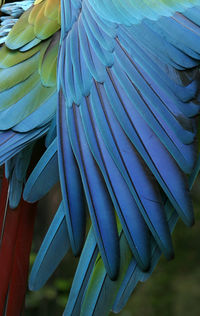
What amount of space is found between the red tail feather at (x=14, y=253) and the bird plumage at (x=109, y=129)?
207 millimetres

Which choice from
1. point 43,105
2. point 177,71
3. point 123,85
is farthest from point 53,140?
point 177,71

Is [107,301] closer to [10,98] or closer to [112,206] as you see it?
[112,206]

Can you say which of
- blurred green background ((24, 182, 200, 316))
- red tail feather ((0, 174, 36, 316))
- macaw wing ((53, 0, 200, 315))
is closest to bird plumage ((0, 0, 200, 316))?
macaw wing ((53, 0, 200, 315))

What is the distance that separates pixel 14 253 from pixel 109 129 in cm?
42

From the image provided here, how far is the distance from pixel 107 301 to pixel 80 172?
27 cm

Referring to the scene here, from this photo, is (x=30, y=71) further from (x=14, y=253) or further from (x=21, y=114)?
(x=14, y=253)

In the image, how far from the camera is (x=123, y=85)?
50.3 inches

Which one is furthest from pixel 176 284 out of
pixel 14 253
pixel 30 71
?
pixel 30 71

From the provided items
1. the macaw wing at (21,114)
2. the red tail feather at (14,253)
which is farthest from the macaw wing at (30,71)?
the red tail feather at (14,253)

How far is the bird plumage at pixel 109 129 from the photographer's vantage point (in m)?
1.20

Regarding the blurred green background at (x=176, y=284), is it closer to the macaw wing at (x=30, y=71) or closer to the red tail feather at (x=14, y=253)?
the red tail feather at (x=14, y=253)

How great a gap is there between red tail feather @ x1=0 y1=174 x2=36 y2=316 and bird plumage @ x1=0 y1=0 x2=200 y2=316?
21 cm

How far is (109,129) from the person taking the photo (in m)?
1.25

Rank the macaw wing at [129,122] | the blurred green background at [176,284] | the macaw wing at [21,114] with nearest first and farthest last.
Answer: the macaw wing at [129,122] < the macaw wing at [21,114] < the blurred green background at [176,284]
